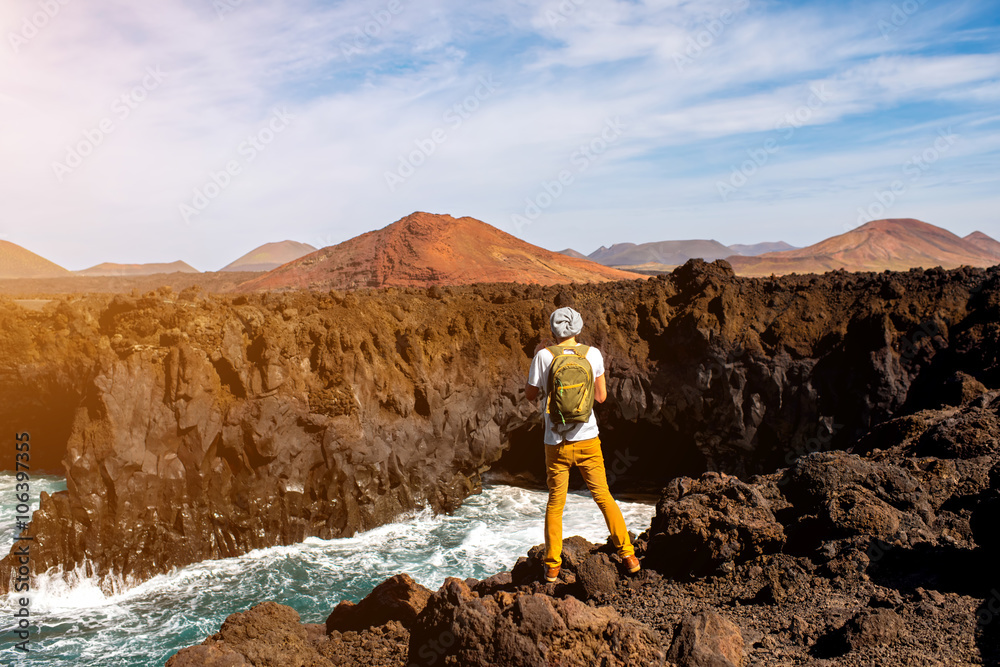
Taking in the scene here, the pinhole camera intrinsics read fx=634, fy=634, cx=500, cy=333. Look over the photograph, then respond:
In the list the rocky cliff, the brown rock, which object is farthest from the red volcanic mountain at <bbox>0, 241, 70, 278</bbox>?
the brown rock

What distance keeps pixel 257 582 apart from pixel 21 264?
82796mm

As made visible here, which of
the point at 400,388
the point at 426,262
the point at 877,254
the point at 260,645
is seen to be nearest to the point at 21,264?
the point at 426,262

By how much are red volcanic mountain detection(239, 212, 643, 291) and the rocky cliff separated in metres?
28.5

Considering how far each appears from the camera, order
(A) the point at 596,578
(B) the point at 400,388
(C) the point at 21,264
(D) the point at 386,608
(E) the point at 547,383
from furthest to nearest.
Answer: (C) the point at 21,264 → (B) the point at 400,388 → (D) the point at 386,608 → (A) the point at 596,578 → (E) the point at 547,383

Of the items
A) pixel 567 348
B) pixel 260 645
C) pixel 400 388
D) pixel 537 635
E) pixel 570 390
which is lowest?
pixel 260 645

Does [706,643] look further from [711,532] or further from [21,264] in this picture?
[21,264]

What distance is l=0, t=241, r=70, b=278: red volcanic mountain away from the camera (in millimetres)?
71900

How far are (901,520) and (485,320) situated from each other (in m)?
14.2

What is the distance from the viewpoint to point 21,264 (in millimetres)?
75562

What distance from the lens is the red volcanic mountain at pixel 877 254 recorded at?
308ft

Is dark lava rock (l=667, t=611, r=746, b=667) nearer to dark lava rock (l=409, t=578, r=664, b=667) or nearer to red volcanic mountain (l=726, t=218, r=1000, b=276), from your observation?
dark lava rock (l=409, t=578, r=664, b=667)

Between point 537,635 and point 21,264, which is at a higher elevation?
point 21,264

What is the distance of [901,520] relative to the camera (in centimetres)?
570

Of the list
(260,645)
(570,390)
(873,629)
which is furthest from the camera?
(260,645)
